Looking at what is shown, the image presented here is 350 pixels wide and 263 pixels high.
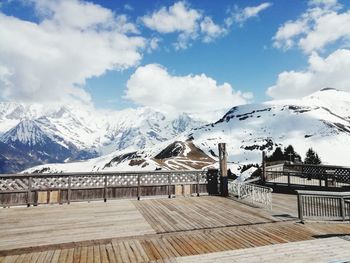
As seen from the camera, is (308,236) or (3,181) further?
(3,181)

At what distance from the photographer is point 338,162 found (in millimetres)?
155000

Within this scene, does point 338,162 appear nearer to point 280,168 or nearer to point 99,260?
point 280,168

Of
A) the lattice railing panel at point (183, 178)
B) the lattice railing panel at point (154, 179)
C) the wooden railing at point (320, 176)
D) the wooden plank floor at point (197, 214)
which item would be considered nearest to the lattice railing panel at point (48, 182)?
the wooden plank floor at point (197, 214)

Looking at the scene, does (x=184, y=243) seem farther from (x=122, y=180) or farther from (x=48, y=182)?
(x=48, y=182)

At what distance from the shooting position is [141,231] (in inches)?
459

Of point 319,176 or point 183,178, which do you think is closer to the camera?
point 183,178

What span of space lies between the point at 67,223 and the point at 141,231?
339 cm

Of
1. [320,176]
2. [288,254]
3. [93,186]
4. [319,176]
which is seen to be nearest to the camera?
[288,254]

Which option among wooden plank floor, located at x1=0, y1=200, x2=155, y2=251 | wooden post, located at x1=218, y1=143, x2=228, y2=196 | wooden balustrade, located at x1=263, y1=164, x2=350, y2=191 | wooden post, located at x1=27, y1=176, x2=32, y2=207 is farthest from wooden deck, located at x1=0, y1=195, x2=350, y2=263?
wooden balustrade, located at x1=263, y1=164, x2=350, y2=191

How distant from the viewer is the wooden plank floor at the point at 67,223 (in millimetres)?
10742

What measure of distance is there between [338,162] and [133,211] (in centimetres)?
16256

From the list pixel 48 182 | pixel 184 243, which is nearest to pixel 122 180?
pixel 48 182

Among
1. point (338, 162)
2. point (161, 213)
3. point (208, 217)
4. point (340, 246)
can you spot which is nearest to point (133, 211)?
point (161, 213)

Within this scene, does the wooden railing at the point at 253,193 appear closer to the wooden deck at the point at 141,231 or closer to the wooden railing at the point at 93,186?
the wooden deck at the point at 141,231
